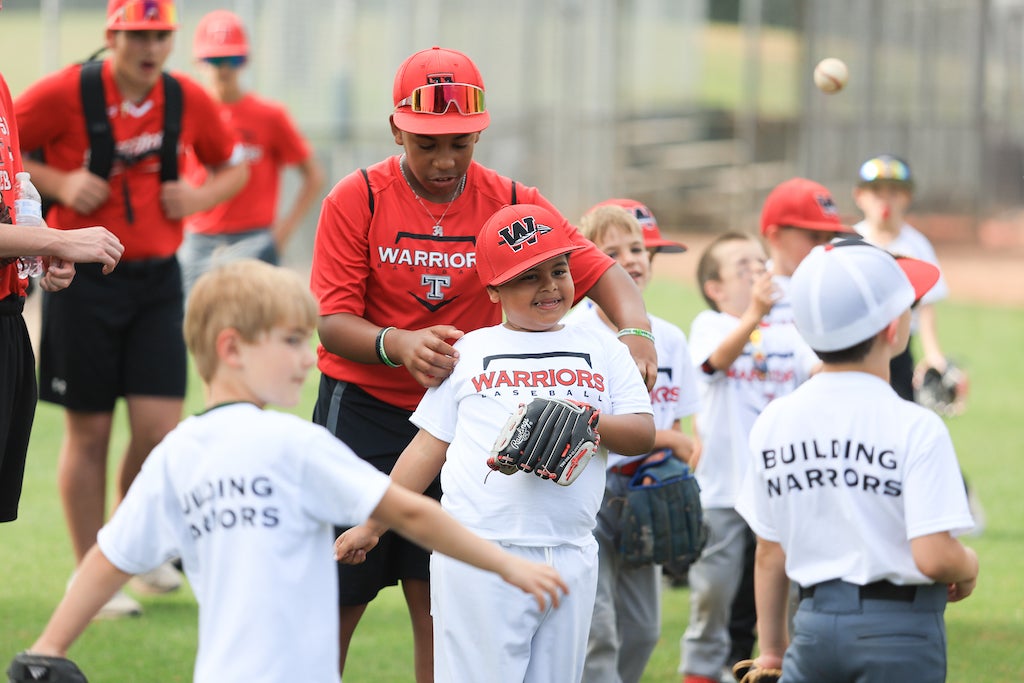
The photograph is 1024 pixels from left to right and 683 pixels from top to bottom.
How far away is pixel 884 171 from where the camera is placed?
7832 mm

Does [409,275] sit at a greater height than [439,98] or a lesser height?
lesser

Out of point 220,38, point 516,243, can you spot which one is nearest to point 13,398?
point 516,243

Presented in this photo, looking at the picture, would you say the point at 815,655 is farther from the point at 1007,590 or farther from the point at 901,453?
the point at 1007,590

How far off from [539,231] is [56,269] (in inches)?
58.9

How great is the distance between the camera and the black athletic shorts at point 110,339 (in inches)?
246

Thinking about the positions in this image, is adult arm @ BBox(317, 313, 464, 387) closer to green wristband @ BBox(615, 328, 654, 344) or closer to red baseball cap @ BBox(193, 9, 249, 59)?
green wristband @ BBox(615, 328, 654, 344)

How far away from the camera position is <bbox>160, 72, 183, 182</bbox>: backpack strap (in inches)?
250

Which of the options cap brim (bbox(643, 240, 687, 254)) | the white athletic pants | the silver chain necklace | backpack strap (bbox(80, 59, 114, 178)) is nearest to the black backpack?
backpack strap (bbox(80, 59, 114, 178))

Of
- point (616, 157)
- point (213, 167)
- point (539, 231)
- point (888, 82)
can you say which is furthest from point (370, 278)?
point (888, 82)

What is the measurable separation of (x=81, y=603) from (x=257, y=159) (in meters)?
7.26

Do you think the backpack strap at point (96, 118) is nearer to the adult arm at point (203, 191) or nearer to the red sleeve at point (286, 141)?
the adult arm at point (203, 191)

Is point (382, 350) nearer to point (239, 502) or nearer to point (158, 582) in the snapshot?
point (239, 502)

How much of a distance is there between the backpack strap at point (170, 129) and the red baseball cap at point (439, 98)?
89.7 inches

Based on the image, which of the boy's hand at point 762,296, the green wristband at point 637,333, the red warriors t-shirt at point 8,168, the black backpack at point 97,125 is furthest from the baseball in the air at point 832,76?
the red warriors t-shirt at point 8,168
